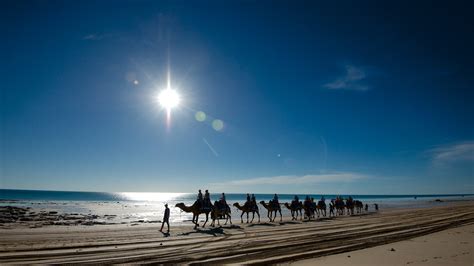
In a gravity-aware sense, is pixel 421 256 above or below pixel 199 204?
below

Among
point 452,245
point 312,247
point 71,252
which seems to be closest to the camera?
point 71,252

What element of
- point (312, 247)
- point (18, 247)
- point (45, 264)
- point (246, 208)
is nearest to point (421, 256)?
point (312, 247)

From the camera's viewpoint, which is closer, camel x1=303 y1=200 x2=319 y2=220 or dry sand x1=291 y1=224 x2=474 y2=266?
dry sand x1=291 y1=224 x2=474 y2=266

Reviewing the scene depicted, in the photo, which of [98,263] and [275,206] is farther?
[275,206]

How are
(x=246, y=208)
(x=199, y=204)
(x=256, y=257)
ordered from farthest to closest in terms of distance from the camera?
(x=246, y=208)
(x=199, y=204)
(x=256, y=257)

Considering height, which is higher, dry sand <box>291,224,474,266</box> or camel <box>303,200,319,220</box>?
camel <box>303,200,319,220</box>

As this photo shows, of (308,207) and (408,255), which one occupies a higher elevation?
(308,207)

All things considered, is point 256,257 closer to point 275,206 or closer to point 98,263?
point 98,263

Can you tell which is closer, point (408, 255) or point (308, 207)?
point (408, 255)

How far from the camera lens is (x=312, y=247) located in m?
12.1

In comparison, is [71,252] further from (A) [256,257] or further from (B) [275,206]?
(B) [275,206]

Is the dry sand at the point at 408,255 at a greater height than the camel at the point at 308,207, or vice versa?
the camel at the point at 308,207

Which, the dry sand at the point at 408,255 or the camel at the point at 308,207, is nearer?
the dry sand at the point at 408,255

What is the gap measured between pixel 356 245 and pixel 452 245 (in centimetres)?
386
